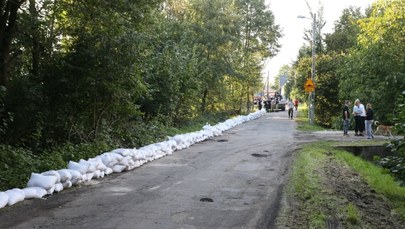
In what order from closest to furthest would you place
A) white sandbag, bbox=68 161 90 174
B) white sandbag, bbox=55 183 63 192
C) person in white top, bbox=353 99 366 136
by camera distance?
white sandbag, bbox=55 183 63 192 < white sandbag, bbox=68 161 90 174 < person in white top, bbox=353 99 366 136

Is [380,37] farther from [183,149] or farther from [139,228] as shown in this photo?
[139,228]

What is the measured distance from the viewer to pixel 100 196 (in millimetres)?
8352

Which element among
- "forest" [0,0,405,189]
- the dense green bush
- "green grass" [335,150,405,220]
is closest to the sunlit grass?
"green grass" [335,150,405,220]

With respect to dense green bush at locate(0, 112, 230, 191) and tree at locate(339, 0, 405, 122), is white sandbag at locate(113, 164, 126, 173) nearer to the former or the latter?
dense green bush at locate(0, 112, 230, 191)

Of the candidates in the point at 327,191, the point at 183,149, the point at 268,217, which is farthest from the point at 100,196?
the point at 183,149

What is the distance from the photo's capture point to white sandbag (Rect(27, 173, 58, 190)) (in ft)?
26.9

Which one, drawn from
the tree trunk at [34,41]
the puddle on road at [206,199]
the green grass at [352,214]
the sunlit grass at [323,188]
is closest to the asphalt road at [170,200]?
the puddle on road at [206,199]

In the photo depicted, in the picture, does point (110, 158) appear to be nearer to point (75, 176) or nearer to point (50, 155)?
point (50, 155)

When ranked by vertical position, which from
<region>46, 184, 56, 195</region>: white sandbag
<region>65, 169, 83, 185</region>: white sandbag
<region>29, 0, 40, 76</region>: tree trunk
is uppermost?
<region>29, 0, 40, 76</region>: tree trunk

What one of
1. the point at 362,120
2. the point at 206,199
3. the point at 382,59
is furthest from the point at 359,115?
the point at 206,199

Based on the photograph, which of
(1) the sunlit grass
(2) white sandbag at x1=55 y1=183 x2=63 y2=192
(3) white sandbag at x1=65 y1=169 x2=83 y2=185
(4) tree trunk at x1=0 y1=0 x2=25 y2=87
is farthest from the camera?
(4) tree trunk at x1=0 y1=0 x2=25 y2=87

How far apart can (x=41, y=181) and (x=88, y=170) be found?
1.62 metres

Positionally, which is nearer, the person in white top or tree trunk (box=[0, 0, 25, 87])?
tree trunk (box=[0, 0, 25, 87])

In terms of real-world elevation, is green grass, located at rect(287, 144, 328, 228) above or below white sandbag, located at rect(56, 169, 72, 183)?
below
